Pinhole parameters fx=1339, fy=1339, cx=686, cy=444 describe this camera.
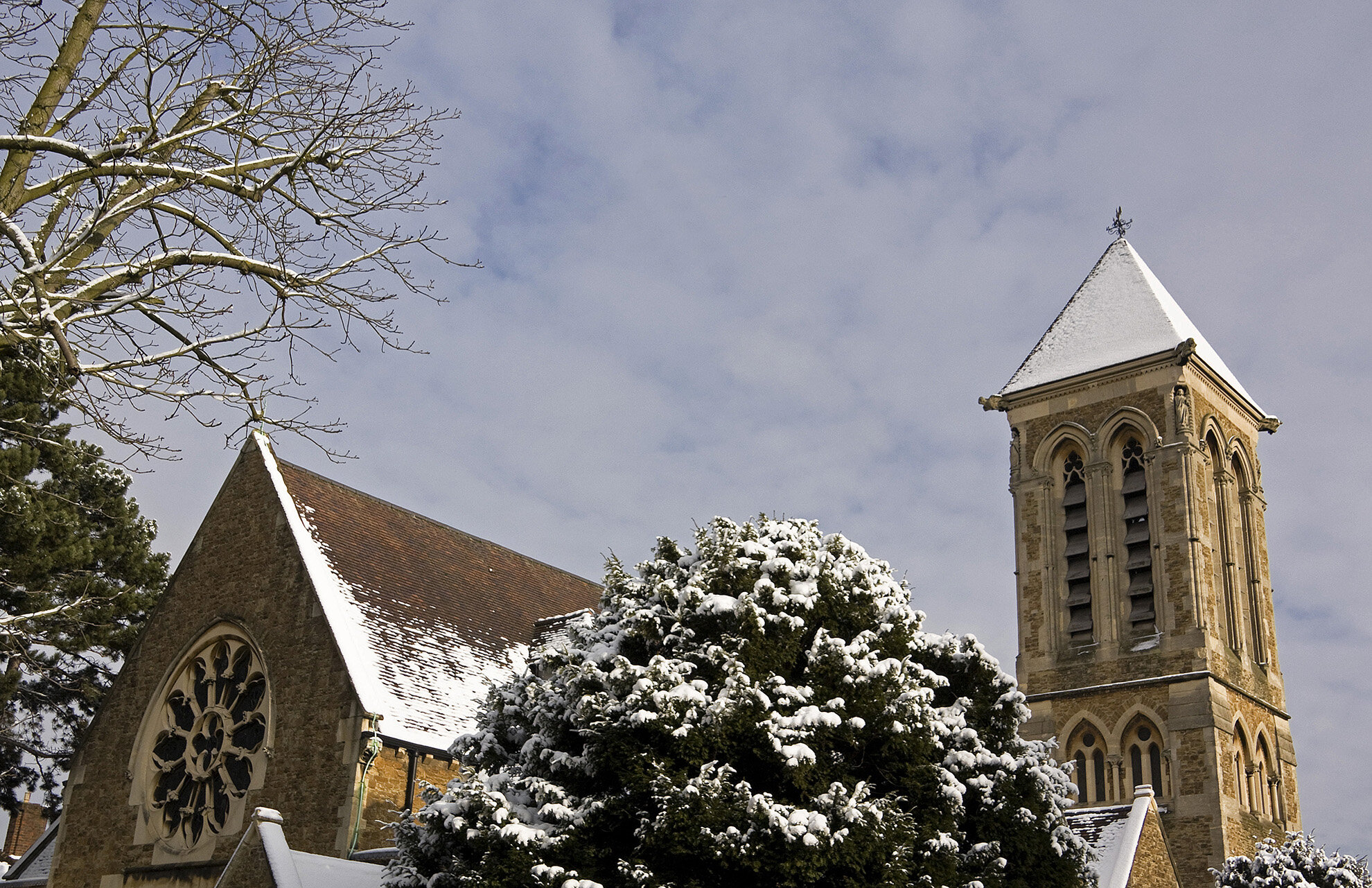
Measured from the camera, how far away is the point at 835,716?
11914 millimetres

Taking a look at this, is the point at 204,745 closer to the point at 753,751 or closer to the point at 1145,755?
the point at 753,751

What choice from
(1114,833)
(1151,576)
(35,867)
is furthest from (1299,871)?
(35,867)

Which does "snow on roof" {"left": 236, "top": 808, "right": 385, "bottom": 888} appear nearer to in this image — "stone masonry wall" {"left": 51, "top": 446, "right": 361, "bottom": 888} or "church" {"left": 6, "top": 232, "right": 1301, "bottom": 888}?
"church" {"left": 6, "top": 232, "right": 1301, "bottom": 888}

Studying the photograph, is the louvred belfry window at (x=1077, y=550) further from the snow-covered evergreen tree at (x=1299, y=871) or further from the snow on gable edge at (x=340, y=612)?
the snow on gable edge at (x=340, y=612)

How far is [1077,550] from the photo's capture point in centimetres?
3203

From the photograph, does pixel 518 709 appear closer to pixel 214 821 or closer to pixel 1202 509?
pixel 214 821

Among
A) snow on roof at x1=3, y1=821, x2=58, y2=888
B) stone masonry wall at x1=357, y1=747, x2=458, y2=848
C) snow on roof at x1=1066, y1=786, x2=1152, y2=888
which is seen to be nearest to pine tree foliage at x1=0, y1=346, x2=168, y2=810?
snow on roof at x1=3, y1=821, x2=58, y2=888

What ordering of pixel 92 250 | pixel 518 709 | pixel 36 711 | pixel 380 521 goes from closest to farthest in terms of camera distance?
1. pixel 92 250
2. pixel 518 709
3. pixel 380 521
4. pixel 36 711

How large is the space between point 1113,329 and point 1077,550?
19.1ft

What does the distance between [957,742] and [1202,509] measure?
19.7m

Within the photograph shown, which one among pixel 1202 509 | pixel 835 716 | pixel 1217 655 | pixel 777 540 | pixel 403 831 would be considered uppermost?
pixel 1202 509

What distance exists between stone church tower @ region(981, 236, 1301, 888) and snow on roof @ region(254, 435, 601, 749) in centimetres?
1225

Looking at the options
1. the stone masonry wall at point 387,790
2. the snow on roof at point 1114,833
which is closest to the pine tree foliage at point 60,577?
the stone masonry wall at point 387,790

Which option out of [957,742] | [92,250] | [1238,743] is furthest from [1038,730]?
[92,250]
